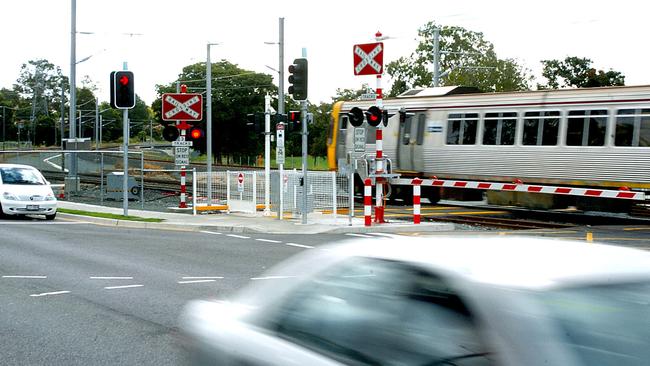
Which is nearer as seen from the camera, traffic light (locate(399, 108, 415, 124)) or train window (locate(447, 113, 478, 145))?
train window (locate(447, 113, 478, 145))

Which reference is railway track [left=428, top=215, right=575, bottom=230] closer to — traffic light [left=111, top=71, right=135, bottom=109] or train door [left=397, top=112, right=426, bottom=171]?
train door [left=397, top=112, right=426, bottom=171]

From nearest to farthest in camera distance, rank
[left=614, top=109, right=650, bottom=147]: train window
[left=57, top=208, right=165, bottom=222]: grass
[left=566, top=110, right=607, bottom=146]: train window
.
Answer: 1. [left=614, top=109, right=650, bottom=147]: train window
2. [left=57, top=208, right=165, bottom=222]: grass
3. [left=566, top=110, right=607, bottom=146]: train window

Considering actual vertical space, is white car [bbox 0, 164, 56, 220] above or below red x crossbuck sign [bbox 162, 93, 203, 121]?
below

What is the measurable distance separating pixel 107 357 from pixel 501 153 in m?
19.7

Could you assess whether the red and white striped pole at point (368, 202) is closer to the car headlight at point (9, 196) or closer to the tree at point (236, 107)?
the car headlight at point (9, 196)

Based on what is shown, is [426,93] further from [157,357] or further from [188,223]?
[157,357]

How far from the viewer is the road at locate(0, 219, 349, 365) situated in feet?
26.2

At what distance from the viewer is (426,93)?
28.8 meters

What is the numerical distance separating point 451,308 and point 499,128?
23.1 metres

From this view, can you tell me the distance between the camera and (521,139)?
2530cm

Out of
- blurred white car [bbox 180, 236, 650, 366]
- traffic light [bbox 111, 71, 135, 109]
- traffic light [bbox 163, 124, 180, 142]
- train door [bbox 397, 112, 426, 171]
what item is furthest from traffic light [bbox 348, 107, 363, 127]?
blurred white car [bbox 180, 236, 650, 366]

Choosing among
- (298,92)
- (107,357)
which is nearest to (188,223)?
(298,92)

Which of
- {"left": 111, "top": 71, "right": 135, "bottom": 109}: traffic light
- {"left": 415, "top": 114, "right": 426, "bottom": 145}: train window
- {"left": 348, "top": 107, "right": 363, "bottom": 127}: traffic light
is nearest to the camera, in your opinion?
{"left": 348, "top": 107, "right": 363, "bottom": 127}: traffic light

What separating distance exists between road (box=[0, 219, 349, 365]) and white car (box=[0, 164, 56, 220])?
3.03 metres
